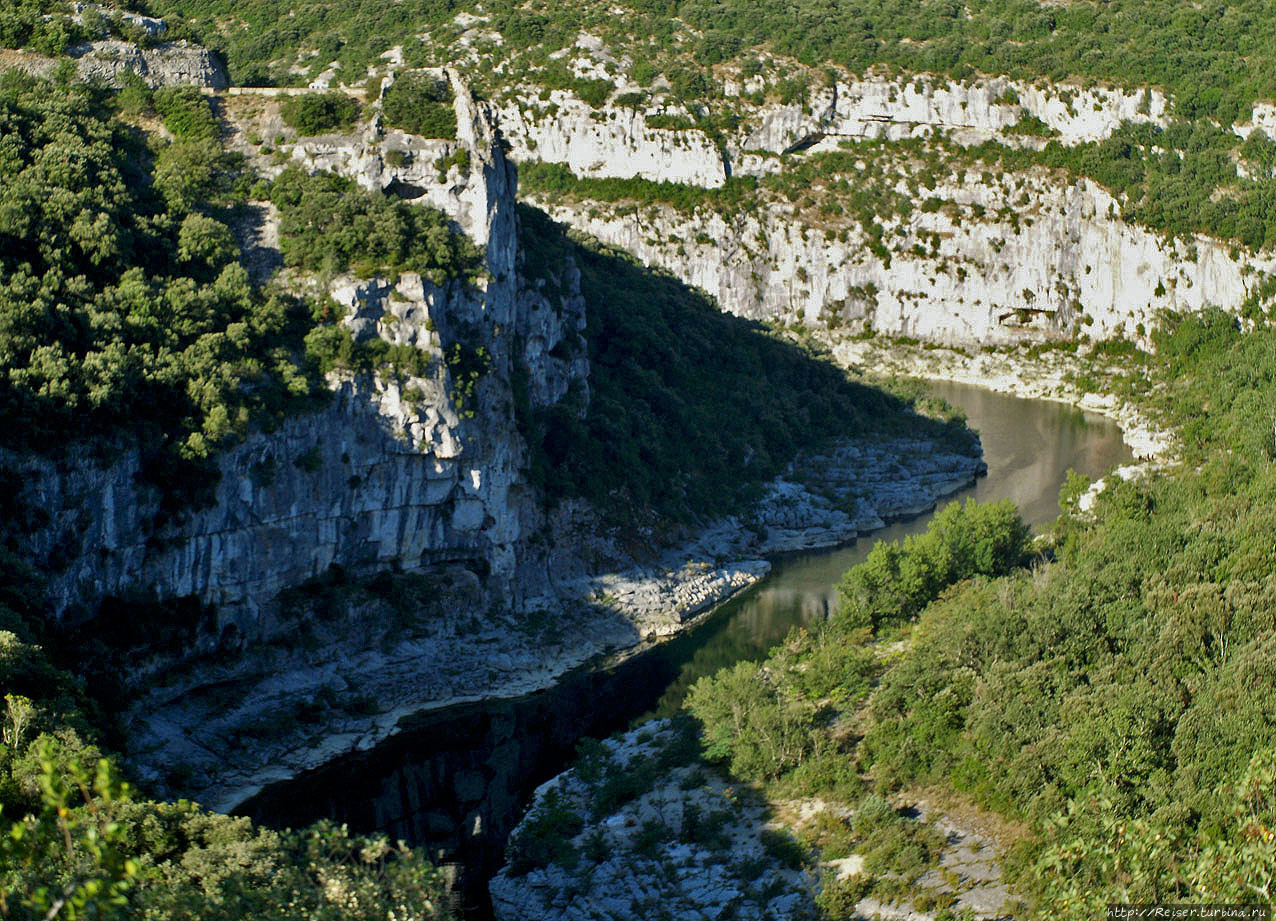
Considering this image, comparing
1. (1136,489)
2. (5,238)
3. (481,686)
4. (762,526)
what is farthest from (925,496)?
(5,238)

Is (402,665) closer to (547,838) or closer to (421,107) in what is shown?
(547,838)

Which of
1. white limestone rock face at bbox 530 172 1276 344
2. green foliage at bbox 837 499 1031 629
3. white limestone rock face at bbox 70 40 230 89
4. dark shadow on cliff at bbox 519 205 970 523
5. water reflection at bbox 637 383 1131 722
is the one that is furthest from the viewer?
white limestone rock face at bbox 530 172 1276 344

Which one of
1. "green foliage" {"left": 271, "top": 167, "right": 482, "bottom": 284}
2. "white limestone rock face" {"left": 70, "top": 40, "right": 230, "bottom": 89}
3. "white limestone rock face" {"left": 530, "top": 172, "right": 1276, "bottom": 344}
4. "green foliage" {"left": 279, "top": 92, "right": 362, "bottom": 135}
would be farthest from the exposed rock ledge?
"white limestone rock face" {"left": 530, "top": 172, "right": 1276, "bottom": 344}

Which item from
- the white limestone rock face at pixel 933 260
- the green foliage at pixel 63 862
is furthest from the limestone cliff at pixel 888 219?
the green foliage at pixel 63 862

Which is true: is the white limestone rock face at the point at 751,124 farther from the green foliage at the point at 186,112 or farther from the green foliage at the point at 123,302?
the green foliage at the point at 123,302

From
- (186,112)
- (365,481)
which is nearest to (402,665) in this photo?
(365,481)

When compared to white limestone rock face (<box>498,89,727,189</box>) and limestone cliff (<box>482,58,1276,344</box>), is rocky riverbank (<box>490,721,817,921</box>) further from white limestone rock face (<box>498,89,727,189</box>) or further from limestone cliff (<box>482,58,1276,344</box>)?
white limestone rock face (<box>498,89,727,189</box>)
